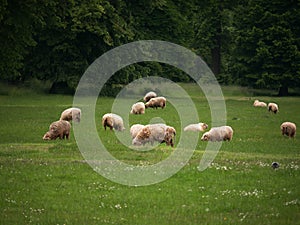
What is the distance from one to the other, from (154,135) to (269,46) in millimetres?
42128

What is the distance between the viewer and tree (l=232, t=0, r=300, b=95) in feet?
207

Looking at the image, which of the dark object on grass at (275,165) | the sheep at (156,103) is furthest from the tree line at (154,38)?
the dark object on grass at (275,165)

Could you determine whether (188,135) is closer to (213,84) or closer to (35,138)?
(35,138)

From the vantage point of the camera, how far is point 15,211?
42.5 ft

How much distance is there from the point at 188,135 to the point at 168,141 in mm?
4072

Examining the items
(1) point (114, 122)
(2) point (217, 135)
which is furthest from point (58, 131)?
(2) point (217, 135)

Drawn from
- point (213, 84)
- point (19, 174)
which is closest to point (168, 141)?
point (19, 174)

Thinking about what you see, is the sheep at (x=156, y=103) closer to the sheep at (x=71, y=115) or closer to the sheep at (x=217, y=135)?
the sheep at (x=71, y=115)

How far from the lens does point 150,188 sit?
1571 centimetres

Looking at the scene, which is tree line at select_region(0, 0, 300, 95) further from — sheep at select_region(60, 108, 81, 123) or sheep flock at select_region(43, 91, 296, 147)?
sheep flock at select_region(43, 91, 296, 147)

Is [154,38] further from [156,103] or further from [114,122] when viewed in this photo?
[114,122]

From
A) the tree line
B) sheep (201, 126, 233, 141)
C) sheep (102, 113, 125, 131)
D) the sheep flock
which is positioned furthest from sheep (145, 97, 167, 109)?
sheep (201, 126, 233, 141)

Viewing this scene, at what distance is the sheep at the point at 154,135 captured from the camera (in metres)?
23.5

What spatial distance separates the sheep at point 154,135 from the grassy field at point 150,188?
0.31m
